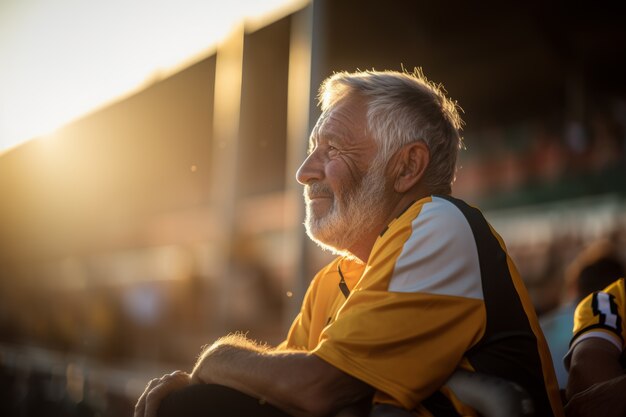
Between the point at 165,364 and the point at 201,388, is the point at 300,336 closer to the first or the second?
the point at 201,388

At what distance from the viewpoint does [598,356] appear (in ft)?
6.37

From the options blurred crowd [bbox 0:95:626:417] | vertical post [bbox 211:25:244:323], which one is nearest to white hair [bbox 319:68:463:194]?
blurred crowd [bbox 0:95:626:417]

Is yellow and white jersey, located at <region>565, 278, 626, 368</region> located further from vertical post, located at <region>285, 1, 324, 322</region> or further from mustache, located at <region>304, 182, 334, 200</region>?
vertical post, located at <region>285, 1, 324, 322</region>

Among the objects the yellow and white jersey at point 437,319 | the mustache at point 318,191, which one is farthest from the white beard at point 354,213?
the yellow and white jersey at point 437,319

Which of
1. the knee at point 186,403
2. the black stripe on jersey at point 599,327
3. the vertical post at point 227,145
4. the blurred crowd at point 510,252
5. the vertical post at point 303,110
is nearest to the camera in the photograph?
the knee at point 186,403

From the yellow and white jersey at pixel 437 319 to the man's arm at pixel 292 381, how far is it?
33mm

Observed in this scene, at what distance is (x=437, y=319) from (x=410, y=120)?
594 millimetres

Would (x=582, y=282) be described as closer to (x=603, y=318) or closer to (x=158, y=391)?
(x=603, y=318)

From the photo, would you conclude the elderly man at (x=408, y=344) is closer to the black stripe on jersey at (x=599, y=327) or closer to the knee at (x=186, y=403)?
the knee at (x=186, y=403)

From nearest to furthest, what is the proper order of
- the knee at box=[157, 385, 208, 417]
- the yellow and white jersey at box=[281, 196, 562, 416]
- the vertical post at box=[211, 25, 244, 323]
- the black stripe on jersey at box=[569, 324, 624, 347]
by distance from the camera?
the yellow and white jersey at box=[281, 196, 562, 416] → the knee at box=[157, 385, 208, 417] → the black stripe on jersey at box=[569, 324, 624, 347] → the vertical post at box=[211, 25, 244, 323]

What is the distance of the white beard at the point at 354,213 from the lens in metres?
1.90

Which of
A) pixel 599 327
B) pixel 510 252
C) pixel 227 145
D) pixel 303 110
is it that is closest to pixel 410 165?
pixel 599 327

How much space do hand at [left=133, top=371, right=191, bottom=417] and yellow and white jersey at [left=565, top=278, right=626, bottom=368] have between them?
1.05 metres

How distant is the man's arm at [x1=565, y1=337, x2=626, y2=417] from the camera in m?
1.65
